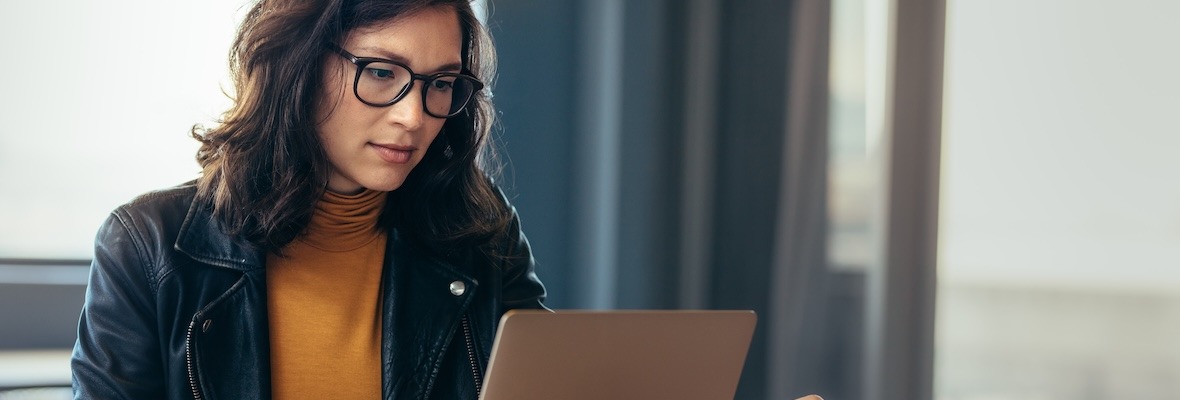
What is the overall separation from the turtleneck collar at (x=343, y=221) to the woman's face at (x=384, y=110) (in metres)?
0.06

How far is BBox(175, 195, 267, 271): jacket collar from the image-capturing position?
4.75ft

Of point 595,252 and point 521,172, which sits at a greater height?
point 521,172

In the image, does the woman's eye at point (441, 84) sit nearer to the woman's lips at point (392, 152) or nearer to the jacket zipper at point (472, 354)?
the woman's lips at point (392, 152)

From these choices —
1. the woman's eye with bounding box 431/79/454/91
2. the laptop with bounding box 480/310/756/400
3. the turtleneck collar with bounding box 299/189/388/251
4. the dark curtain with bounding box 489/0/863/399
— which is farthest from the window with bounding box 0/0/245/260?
the laptop with bounding box 480/310/756/400

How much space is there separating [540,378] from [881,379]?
4.75ft

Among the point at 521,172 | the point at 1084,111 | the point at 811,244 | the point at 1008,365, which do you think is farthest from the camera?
the point at 521,172

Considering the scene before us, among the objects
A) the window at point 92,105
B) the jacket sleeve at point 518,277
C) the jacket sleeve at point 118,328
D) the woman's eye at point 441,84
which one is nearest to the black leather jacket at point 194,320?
the jacket sleeve at point 118,328

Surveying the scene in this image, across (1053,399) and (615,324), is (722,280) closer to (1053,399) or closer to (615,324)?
(1053,399)

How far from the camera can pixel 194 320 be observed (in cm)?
140

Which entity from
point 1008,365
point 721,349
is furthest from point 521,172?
point 721,349

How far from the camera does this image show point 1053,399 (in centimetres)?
199

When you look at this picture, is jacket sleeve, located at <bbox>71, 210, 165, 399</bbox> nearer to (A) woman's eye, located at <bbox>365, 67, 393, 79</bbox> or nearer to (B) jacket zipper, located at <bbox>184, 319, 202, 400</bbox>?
(B) jacket zipper, located at <bbox>184, 319, 202, 400</bbox>

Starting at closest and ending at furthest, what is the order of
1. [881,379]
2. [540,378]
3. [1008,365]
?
1. [540,378]
2. [1008,365]
3. [881,379]

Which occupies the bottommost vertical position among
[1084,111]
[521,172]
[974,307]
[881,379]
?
[881,379]
